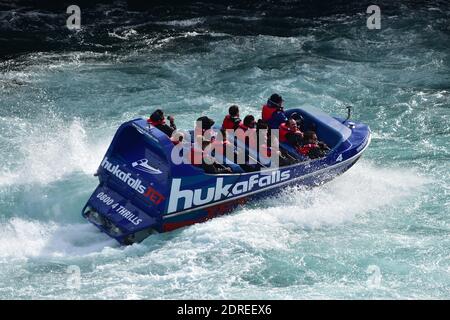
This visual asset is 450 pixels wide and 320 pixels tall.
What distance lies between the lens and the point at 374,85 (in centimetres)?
1836

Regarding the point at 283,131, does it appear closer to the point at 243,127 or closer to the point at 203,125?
the point at 243,127

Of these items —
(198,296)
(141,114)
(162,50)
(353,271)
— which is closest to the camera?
(198,296)

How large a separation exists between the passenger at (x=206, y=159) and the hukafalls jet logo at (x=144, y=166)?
0.65 m

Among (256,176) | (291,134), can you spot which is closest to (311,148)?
(291,134)

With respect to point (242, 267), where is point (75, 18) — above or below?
above

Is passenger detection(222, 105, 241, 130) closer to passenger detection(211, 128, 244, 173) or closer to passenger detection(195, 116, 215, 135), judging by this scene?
passenger detection(211, 128, 244, 173)

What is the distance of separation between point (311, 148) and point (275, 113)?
3.78 feet

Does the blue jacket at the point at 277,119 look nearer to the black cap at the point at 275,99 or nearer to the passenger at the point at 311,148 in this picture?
the black cap at the point at 275,99

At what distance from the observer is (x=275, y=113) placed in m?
14.2

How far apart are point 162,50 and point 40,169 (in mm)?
7435

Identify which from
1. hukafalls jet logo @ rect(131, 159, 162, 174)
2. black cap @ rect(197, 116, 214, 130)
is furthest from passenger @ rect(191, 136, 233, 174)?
hukafalls jet logo @ rect(131, 159, 162, 174)
